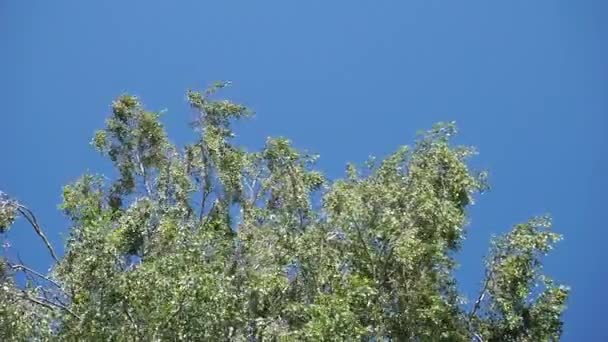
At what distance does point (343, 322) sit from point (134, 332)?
3.32 m

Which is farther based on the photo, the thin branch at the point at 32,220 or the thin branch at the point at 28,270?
the thin branch at the point at 32,220

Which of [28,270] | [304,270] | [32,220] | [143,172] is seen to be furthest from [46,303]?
[143,172]

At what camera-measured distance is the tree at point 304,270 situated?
11.0 metres

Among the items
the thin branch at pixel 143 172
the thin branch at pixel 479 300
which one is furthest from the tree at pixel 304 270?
the thin branch at pixel 143 172

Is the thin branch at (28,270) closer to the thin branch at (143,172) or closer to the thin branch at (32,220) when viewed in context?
the thin branch at (32,220)

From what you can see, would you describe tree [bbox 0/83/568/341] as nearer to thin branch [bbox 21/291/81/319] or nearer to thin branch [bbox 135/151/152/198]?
thin branch [bbox 21/291/81/319]

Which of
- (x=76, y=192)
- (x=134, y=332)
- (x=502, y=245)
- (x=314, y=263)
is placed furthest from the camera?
(x=76, y=192)

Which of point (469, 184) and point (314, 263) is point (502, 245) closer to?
point (469, 184)

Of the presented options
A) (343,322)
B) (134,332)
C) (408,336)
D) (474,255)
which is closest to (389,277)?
(408,336)

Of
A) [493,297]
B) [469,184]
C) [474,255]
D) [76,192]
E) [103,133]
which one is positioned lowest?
[493,297]

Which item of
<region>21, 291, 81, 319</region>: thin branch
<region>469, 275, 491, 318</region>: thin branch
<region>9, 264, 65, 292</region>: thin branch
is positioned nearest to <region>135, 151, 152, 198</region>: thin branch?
<region>9, 264, 65, 292</region>: thin branch

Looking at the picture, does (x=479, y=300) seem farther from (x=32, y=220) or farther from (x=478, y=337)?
(x=32, y=220)

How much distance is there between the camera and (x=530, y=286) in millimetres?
14094

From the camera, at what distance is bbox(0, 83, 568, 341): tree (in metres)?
11.0
